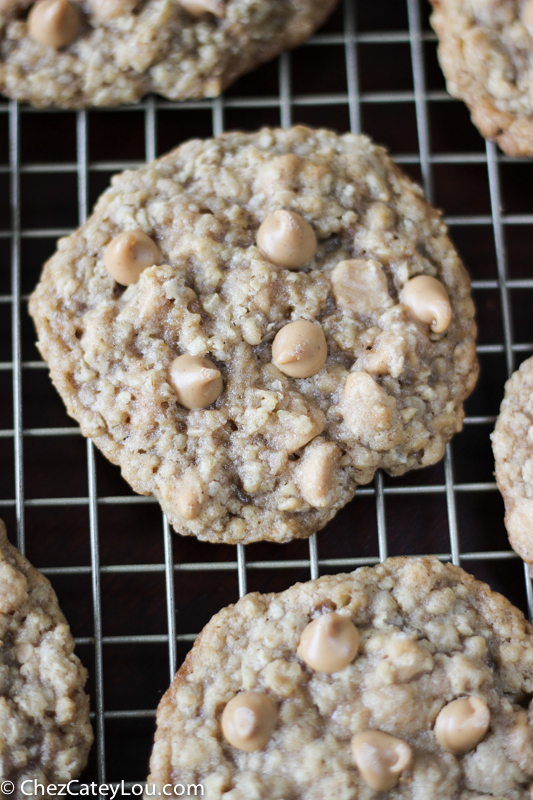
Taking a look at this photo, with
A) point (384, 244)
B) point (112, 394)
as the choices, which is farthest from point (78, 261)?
point (384, 244)

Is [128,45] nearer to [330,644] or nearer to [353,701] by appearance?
[330,644]

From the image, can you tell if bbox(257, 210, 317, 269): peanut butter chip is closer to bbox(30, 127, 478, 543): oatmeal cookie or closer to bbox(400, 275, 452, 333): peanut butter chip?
bbox(30, 127, 478, 543): oatmeal cookie

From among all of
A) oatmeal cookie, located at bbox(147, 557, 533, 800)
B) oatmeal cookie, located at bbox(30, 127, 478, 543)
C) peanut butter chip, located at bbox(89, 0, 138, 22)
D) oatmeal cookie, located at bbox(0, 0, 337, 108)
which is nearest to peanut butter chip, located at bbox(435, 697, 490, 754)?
oatmeal cookie, located at bbox(147, 557, 533, 800)

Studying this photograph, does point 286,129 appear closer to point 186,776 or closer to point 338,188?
point 338,188

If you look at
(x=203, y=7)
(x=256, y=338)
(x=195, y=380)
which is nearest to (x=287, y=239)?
(x=256, y=338)

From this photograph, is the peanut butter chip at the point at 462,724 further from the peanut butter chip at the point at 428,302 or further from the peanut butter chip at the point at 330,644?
the peanut butter chip at the point at 428,302

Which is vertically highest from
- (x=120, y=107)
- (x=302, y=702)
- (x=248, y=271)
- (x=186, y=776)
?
(x=120, y=107)

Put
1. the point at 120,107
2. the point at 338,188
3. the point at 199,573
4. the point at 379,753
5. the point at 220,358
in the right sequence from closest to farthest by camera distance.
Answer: the point at 379,753, the point at 220,358, the point at 338,188, the point at 199,573, the point at 120,107
